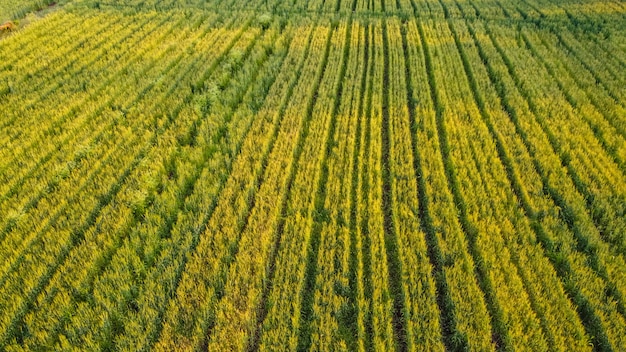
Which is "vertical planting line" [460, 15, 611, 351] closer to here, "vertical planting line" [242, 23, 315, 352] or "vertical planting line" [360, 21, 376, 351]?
"vertical planting line" [360, 21, 376, 351]

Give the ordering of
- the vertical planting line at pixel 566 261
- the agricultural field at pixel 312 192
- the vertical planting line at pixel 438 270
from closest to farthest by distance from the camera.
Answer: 1. the vertical planting line at pixel 438 270
2. the vertical planting line at pixel 566 261
3. the agricultural field at pixel 312 192

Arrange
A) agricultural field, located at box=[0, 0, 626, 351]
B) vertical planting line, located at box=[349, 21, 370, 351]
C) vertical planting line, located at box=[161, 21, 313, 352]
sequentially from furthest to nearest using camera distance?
vertical planting line, located at box=[161, 21, 313, 352] → vertical planting line, located at box=[349, 21, 370, 351] → agricultural field, located at box=[0, 0, 626, 351]

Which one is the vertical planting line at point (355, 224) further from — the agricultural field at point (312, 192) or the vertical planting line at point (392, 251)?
the vertical planting line at point (392, 251)

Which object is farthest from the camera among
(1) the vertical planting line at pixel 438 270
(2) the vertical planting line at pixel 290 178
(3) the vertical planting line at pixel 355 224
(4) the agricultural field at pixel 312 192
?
(2) the vertical planting line at pixel 290 178

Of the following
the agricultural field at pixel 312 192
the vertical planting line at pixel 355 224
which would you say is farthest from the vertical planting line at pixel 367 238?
the vertical planting line at pixel 355 224

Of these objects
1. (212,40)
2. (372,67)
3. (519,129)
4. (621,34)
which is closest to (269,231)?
(519,129)

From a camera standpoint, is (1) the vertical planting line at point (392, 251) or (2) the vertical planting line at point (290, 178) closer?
(1) the vertical planting line at point (392, 251)

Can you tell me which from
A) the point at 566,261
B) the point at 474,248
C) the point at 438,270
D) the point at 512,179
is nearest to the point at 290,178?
the point at 438,270

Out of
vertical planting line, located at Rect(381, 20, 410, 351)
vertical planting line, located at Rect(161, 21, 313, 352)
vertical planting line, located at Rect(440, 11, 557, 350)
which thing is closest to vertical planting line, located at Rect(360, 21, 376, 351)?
vertical planting line, located at Rect(381, 20, 410, 351)
